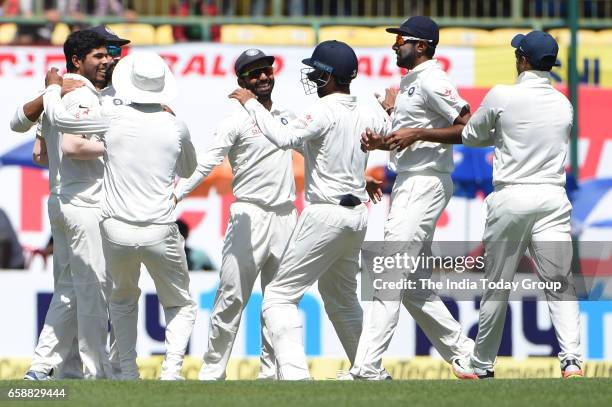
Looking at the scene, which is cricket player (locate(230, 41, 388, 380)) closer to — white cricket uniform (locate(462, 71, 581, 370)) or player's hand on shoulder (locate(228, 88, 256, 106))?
player's hand on shoulder (locate(228, 88, 256, 106))

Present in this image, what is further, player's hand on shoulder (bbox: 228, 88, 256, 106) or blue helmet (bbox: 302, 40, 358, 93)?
blue helmet (bbox: 302, 40, 358, 93)

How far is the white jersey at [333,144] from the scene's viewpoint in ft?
30.0

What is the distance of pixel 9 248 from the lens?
15812mm

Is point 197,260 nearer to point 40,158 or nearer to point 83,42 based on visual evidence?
point 40,158

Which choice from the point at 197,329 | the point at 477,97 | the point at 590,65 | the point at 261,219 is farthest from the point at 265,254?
the point at 590,65

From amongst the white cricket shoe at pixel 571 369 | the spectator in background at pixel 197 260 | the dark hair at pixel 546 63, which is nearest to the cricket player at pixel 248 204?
the dark hair at pixel 546 63

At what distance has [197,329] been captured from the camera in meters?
12.9

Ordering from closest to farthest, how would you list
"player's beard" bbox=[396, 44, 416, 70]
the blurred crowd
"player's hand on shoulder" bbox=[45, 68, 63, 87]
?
"player's beard" bbox=[396, 44, 416, 70] < "player's hand on shoulder" bbox=[45, 68, 63, 87] < the blurred crowd

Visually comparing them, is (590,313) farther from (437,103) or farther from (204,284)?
(437,103)

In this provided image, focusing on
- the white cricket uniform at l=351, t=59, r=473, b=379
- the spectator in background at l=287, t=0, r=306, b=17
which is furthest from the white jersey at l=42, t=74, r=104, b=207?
the spectator in background at l=287, t=0, r=306, b=17

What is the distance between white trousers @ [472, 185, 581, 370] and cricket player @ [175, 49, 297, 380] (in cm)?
173

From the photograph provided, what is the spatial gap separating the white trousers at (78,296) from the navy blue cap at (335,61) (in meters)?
2.01

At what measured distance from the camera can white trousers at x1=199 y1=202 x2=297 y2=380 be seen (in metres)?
10.2

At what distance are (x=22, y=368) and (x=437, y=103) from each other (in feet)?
Answer: 16.9
